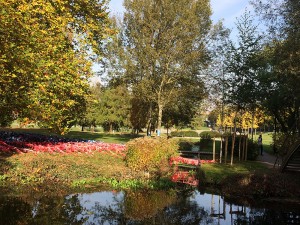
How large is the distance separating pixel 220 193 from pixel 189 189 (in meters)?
1.16

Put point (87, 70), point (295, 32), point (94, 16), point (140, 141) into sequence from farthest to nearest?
1. point (94, 16)
2. point (87, 70)
3. point (140, 141)
4. point (295, 32)

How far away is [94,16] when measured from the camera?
73.4 ft

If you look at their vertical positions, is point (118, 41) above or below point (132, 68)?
above

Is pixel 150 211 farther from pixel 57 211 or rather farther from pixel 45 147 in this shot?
pixel 45 147

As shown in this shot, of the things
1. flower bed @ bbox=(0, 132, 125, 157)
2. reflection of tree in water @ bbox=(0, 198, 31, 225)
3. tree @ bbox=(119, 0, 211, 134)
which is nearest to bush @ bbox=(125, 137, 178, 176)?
flower bed @ bbox=(0, 132, 125, 157)

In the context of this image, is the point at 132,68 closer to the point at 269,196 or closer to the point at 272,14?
the point at 272,14

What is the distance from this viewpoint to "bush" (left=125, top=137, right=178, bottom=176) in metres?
13.6

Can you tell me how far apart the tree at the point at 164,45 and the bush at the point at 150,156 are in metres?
13.7

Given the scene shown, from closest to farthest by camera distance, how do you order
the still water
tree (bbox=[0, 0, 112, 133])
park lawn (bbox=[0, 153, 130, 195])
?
the still water
park lawn (bbox=[0, 153, 130, 195])
tree (bbox=[0, 0, 112, 133])

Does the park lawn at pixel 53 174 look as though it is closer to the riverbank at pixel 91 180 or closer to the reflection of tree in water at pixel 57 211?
the riverbank at pixel 91 180

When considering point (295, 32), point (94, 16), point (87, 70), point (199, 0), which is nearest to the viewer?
point (295, 32)

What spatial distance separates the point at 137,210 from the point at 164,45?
67.3ft

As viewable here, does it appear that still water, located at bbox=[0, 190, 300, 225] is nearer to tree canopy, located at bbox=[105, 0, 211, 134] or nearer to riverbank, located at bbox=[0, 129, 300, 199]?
riverbank, located at bbox=[0, 129, 300, 199]

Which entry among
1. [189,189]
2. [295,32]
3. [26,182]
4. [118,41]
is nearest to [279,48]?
[295,32]
